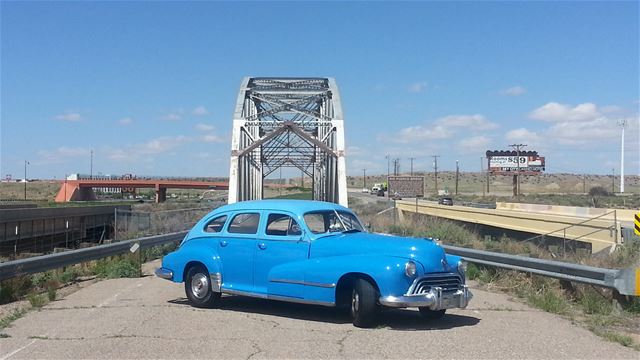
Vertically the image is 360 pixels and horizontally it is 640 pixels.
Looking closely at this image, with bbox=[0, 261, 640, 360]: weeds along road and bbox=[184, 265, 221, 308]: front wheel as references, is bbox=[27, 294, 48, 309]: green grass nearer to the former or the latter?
bbox=[0, 261, 640, 360]: weeds along road

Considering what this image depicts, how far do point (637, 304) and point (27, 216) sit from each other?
116ft

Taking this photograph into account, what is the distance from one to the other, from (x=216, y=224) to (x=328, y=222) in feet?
6.18

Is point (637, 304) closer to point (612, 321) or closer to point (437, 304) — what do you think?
point (612, 321)

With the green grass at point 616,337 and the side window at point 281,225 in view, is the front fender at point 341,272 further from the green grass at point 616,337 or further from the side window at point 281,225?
the green grass at point 616,337

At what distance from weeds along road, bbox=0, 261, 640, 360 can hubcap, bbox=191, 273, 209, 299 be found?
0.27 meters

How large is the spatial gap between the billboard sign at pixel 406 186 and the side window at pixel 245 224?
2287cm

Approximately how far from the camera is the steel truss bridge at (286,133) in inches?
1858

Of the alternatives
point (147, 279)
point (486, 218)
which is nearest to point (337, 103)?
point (486, 218)

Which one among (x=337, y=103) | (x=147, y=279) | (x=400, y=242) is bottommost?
(x=147, y=279)

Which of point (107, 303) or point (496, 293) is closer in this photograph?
point (107, 303)

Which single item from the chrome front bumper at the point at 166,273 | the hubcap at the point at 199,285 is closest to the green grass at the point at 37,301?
the chrome front bumper at the point at 166,273

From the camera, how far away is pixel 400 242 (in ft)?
29.8

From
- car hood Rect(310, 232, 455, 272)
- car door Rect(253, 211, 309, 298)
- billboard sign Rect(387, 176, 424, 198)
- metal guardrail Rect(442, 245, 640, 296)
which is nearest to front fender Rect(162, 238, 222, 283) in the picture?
car door Rect(253, 211, 309, 298)

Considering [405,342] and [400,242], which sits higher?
[400,242]
